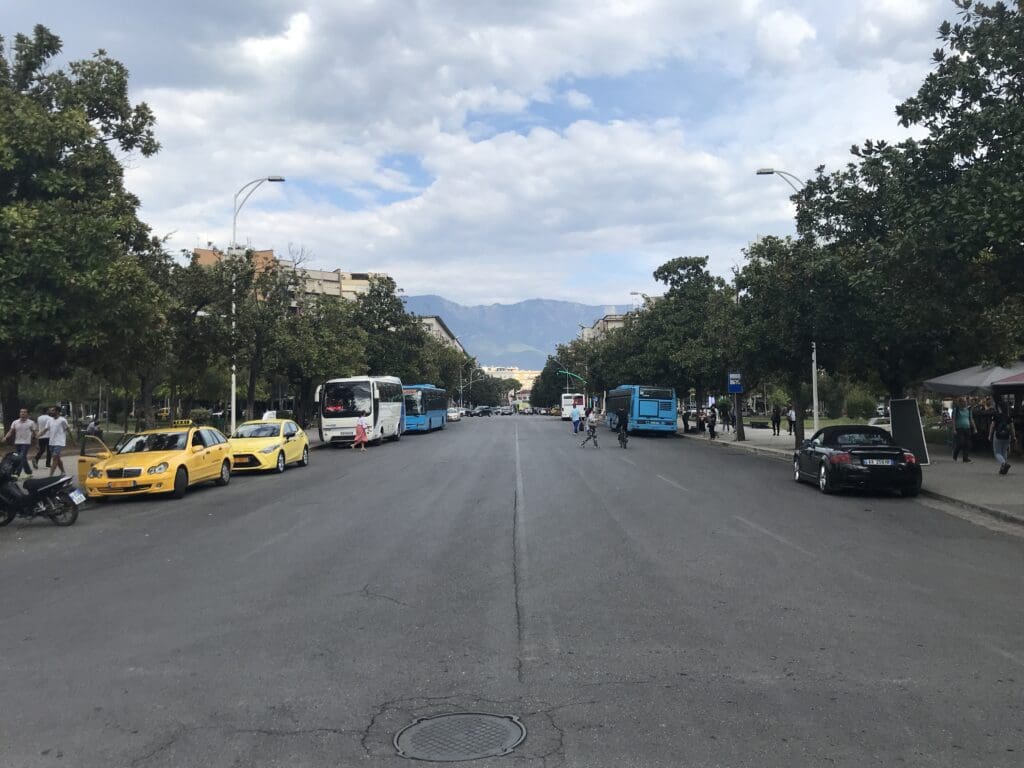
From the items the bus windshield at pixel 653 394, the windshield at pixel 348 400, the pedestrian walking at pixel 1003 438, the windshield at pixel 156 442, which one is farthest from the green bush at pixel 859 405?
the windshield at pixel 156 442

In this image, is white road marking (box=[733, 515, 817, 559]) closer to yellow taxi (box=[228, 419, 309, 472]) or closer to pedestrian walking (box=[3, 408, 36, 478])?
yellow taxi (box=[228, 419, 309, 472])

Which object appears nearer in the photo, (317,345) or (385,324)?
(317,345)

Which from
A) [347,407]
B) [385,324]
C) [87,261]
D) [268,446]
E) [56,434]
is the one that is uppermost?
[385,324]

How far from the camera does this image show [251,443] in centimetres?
2127

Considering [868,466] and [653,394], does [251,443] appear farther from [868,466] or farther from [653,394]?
[653,394]

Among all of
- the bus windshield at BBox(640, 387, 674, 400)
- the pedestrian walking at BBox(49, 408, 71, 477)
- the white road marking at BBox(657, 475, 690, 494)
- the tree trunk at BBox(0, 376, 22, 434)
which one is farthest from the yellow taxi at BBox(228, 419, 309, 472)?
the bus windshield at BBox(640, 387, 674, 400)

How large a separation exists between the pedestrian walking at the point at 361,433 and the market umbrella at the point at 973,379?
70.0 ft

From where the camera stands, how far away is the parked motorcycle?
40.1 ft

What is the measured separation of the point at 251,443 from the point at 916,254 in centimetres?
1610

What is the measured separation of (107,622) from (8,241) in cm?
1066

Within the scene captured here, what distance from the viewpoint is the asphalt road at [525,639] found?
4215 mm

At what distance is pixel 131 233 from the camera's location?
18.7 metres

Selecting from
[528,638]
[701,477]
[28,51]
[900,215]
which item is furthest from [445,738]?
[28,51]

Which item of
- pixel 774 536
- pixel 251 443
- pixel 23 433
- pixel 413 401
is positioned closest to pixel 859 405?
pixel 413 401
